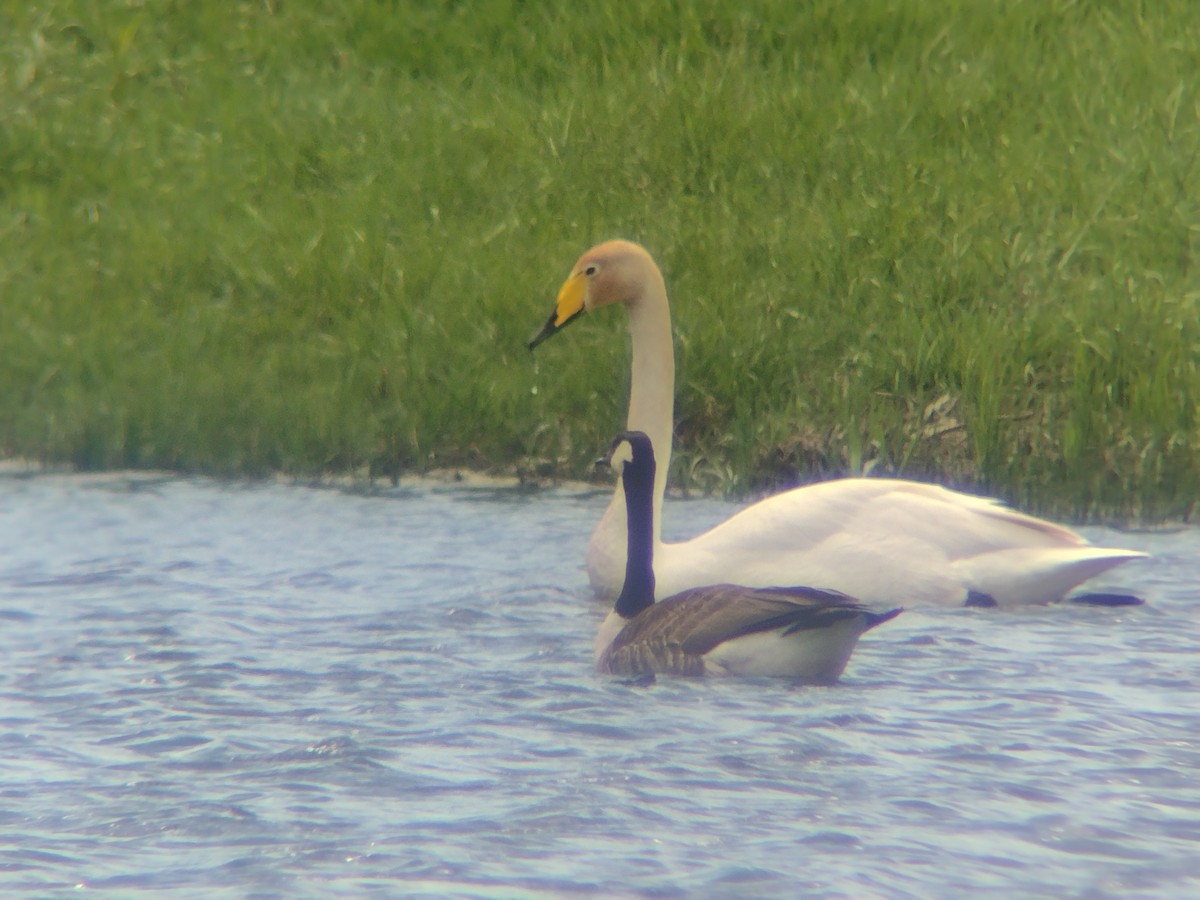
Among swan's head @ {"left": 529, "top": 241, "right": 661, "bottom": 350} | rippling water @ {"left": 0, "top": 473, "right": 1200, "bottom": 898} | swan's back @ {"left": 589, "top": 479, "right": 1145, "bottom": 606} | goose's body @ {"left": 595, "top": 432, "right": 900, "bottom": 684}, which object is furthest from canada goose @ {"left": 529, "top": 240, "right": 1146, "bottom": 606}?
swan's head @ {"left": 529, "top": 241, "right": 661, "bottom": 350}

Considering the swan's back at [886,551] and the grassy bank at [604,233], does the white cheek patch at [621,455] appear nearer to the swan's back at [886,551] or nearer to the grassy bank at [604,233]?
the swan's back at [886,551]

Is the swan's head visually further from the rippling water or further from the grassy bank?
the grassy bank

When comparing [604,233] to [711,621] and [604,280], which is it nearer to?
[604,280]

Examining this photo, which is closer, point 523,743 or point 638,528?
point 523,743

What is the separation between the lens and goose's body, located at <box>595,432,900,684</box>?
572cm

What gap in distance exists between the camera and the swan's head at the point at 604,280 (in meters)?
8.04

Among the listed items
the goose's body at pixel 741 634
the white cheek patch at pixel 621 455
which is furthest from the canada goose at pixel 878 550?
the goose's body at pixel 741 634

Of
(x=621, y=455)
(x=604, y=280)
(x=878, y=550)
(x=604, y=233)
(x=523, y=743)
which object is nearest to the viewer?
(x=523, y=743)

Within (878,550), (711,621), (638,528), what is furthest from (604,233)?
(711,621)

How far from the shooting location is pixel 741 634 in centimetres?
584

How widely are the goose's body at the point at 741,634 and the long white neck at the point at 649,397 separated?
967 millimetres

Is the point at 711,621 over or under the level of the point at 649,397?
under

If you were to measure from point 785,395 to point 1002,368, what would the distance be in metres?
1.08

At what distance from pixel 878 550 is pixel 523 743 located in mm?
2249
